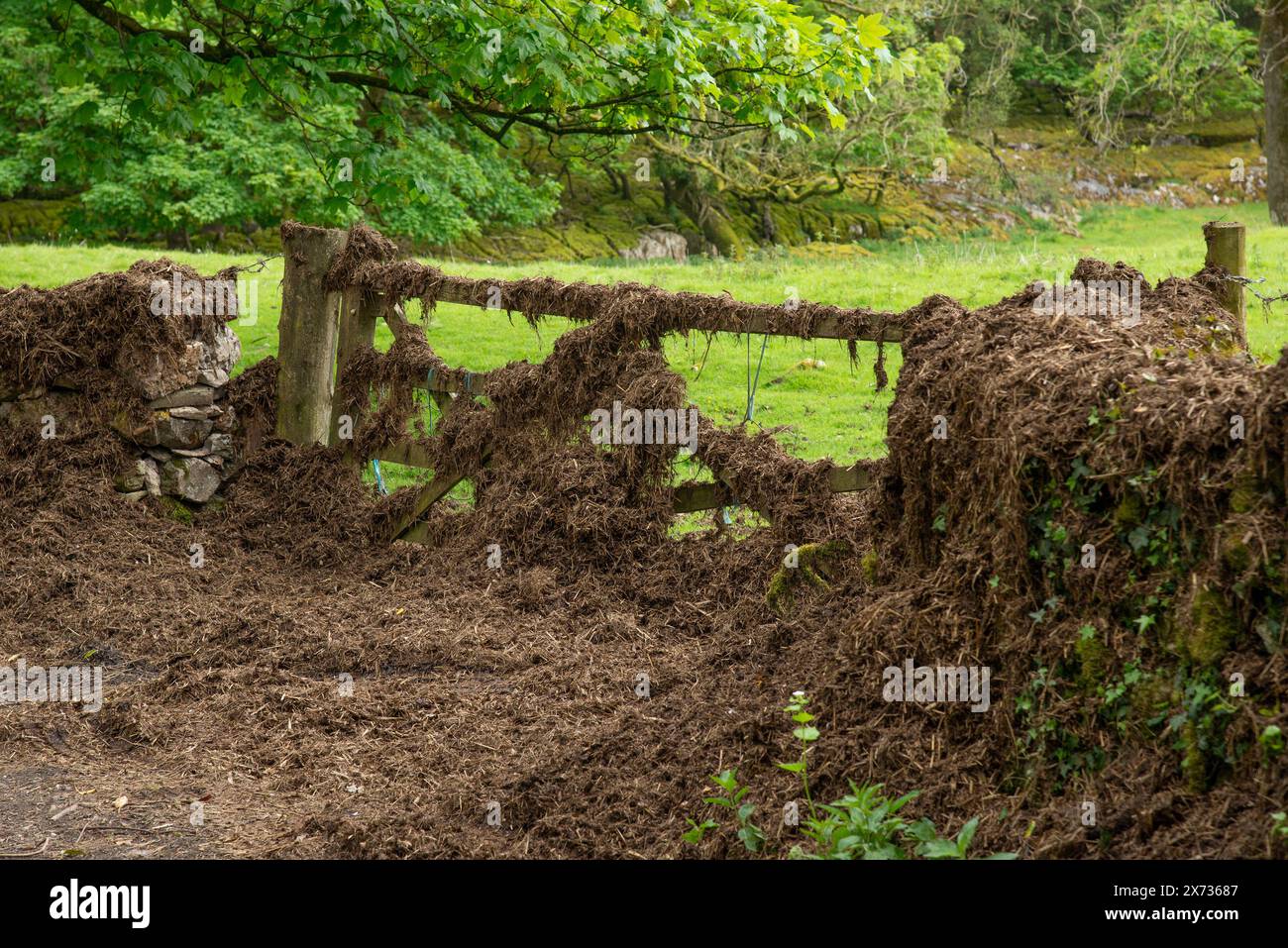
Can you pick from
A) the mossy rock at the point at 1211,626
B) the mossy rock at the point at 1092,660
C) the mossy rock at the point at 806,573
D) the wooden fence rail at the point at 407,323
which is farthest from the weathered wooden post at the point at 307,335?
the mossy rock at the point at 1211,626

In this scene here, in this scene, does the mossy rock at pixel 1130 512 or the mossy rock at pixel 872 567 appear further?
the mossy rock at pixel 872 567

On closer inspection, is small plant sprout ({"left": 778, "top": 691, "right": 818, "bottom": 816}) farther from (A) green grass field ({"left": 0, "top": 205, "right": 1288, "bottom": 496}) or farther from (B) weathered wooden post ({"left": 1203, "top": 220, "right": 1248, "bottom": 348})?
(A) green grass field ({"left": 0, "top": 205, "right": 1288, "bottom": 496})

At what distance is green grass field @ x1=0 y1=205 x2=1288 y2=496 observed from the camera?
444 inches

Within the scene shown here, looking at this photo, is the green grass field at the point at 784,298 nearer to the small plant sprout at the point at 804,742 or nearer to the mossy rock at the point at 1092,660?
the small plant sprout at the point at 804,742

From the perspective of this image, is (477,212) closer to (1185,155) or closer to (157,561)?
(157,561)

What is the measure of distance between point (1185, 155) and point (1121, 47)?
1776 cm

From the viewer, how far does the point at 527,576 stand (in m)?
7.80

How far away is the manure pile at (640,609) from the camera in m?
3.72

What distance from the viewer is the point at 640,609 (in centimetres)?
748

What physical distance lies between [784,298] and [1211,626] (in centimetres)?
1029

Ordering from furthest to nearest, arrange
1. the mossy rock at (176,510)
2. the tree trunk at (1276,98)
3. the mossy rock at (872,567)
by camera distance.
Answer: the tree trunk at (1276,98), the mossy rock at (176,510), the mossy rock at (872,567)

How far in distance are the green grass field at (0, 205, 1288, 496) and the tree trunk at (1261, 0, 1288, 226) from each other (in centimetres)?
324

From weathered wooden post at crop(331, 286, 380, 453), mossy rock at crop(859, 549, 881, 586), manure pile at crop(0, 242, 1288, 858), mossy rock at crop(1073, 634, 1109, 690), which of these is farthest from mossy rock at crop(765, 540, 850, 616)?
weathered wooden post at crop(331, 286, 380, 453)

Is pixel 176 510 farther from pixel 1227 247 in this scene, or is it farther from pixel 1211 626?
pixel 1211 626
